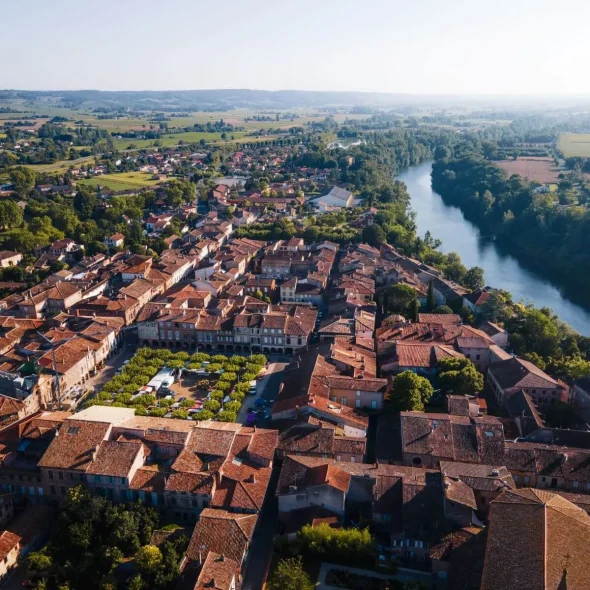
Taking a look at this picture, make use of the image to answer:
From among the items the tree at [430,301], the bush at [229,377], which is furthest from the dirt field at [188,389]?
the tree at [430,301]

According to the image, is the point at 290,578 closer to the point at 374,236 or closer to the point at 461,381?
the point at 461,381

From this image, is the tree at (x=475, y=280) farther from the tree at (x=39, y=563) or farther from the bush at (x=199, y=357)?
the tree at (x=39, y=563)

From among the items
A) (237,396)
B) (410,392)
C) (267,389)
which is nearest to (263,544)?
(237,396)

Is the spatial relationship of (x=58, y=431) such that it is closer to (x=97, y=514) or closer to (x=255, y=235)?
(x=97, y=514)

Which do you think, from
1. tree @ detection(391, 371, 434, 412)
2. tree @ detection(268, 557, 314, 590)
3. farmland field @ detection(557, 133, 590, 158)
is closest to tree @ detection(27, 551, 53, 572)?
tree @ detection(268, 557, 314, 590)

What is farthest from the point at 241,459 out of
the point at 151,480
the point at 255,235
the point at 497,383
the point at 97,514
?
the point at 255,235

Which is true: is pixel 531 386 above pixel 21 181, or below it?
below

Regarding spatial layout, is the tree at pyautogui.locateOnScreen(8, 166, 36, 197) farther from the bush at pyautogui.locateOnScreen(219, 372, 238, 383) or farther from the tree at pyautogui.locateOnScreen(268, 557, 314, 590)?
the tree at pyautogui.locateOnScreen(268, 557, 314, 590)

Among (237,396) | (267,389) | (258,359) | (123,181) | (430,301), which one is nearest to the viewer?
(237,396)
